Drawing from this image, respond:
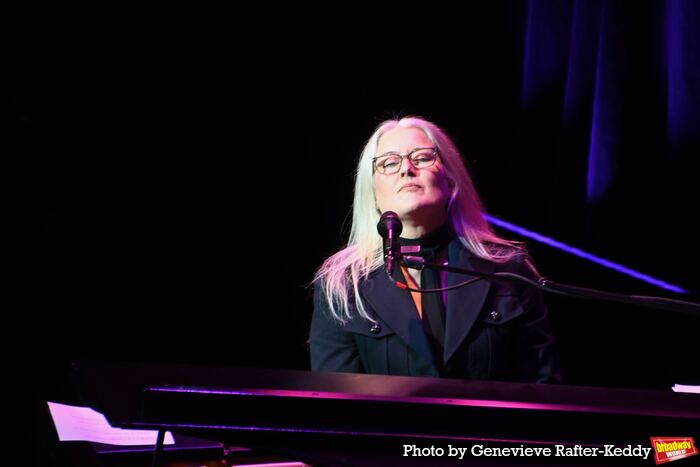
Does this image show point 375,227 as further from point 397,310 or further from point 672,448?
point 672,448

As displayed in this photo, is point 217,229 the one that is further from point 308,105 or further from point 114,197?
point 308,105

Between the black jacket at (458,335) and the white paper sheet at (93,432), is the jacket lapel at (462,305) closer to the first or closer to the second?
the black jacket at (458,335)

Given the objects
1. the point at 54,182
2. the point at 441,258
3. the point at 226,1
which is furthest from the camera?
the point at 226,1

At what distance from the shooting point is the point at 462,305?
2.42m

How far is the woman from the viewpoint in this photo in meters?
2.39

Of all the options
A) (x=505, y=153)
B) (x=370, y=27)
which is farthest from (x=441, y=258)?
(x=370, y=27)

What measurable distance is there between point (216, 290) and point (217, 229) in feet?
1.06

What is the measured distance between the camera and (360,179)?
279 centimetres

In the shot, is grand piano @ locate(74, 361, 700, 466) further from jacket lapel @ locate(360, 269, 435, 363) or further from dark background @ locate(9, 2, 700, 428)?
dark background @ locate(9, 2, 700, 428)

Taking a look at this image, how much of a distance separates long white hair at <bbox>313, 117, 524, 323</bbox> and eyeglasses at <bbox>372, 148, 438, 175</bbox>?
0.23 ft

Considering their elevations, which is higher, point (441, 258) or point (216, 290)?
point (441, 258)

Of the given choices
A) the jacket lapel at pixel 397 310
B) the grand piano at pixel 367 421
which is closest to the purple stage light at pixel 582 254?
the jacket lapel at pixel 397 310

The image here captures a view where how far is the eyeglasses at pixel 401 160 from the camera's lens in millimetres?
2605

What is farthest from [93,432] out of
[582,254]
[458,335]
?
[582,254]
